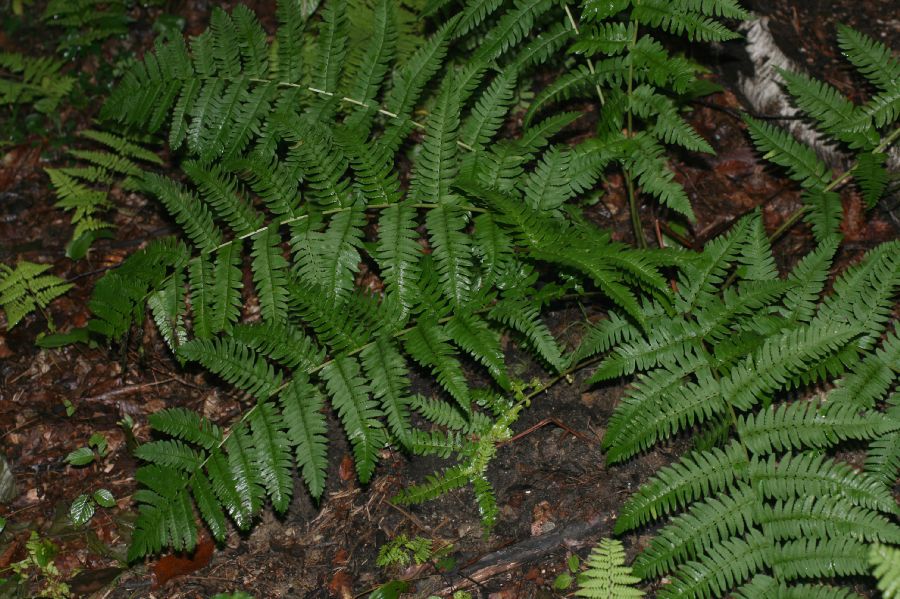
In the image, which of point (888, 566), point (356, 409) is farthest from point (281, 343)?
point (888, 566)

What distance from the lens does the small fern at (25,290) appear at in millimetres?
4867

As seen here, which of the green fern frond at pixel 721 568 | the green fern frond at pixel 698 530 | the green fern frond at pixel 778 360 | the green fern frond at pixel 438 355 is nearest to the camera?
the green fern frond at pixel 721 568

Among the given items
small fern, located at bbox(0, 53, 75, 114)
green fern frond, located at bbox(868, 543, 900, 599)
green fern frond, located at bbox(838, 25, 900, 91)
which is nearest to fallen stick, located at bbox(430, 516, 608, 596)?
green fern frond, located at bbox(868, 543, 900, 599)

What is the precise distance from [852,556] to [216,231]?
124 inches

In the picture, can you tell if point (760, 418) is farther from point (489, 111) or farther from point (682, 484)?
point (489, 111)

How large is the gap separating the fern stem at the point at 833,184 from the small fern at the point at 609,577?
1.87m

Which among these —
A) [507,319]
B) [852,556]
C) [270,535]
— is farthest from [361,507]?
[852,556]

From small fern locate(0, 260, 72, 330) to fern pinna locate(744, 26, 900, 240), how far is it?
422 cm

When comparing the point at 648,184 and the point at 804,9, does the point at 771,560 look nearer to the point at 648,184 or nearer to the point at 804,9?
the point at 648,184

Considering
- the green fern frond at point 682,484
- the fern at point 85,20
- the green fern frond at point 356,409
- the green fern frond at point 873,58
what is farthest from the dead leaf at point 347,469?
the fern at point 85,20

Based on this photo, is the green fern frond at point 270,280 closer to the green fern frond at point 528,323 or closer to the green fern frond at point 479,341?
the green fern frond at point 479,341

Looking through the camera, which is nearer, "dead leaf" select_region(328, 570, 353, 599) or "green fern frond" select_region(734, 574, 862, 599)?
"green fern frond" select_region(734, 574, 862, 599)

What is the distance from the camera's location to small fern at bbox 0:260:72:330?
16.0 feet

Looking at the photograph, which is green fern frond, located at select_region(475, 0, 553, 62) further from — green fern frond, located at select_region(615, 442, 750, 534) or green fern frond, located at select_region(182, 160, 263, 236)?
green fern frond, located at select_region(615, 442, 750, 534)
